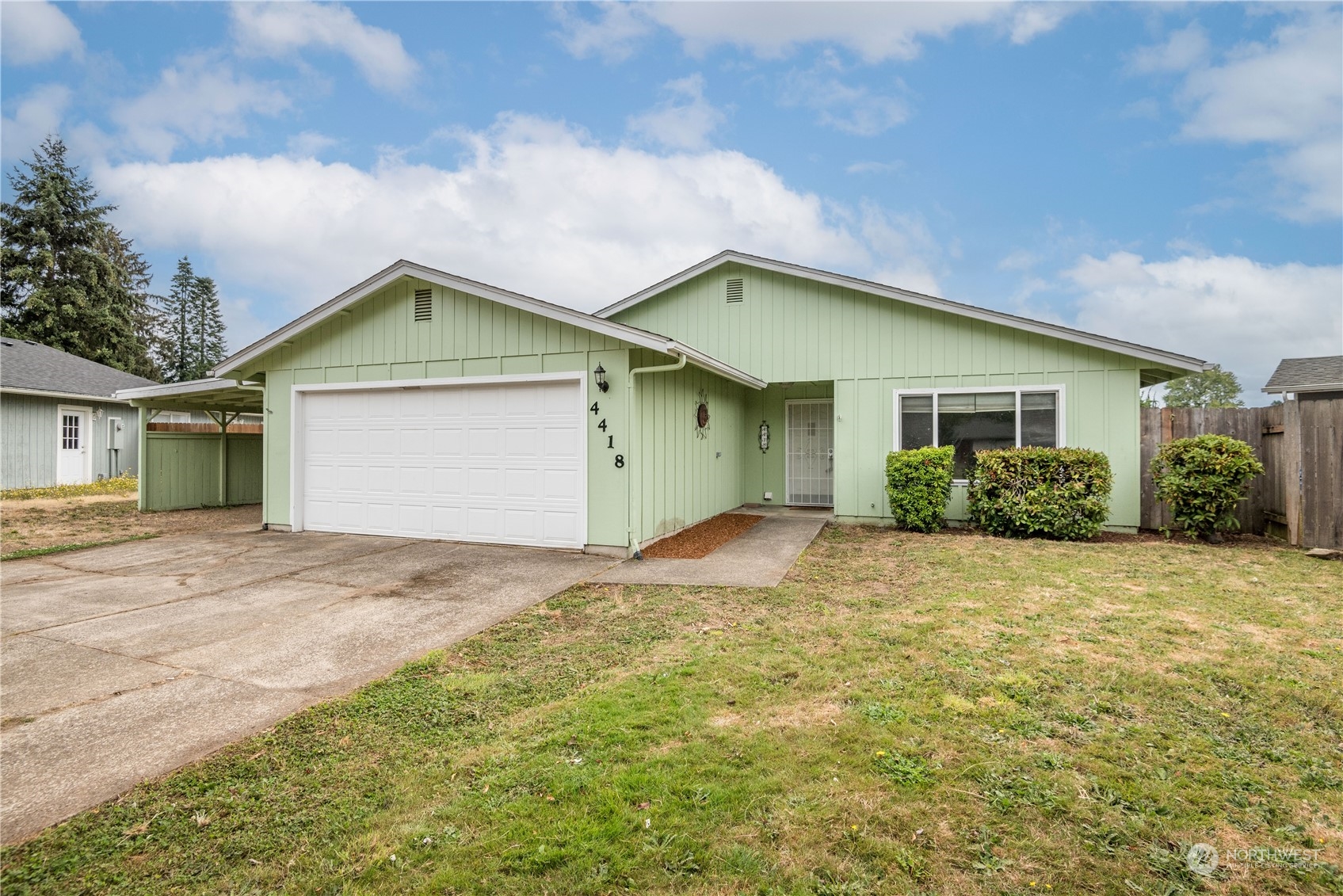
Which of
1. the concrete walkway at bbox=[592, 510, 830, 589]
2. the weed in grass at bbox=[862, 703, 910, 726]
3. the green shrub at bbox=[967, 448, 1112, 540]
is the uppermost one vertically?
the green shrub at bbox=[967, 448, 1112, 540]

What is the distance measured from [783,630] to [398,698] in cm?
265

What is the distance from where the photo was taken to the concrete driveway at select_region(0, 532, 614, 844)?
2.79 m

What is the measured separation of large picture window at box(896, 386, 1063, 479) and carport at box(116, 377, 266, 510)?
12012 millimetres

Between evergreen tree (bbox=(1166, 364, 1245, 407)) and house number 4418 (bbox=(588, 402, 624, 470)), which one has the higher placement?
evergreen tree (bbox=(1166, 364, 1245, 407))

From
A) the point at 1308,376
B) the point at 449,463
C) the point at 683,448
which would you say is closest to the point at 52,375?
the point at 449,463

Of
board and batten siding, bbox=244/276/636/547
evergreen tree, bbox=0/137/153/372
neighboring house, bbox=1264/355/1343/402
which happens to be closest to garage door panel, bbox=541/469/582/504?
board and batten siding, bbox=244/276/636/547

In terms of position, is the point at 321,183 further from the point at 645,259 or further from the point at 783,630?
the point at 783,630

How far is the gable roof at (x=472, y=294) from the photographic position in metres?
6.91

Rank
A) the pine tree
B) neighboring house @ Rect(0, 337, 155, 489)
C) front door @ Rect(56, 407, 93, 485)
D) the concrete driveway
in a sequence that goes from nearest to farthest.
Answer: the concrete driveway, neighboring house @ Rect(0, 337, 155, 489), front door @ Rect(56, 407, 93, 485), the pine tree

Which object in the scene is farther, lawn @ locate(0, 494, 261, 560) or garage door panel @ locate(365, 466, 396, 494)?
garage door panel @ locate(365, 466, 396, 494)

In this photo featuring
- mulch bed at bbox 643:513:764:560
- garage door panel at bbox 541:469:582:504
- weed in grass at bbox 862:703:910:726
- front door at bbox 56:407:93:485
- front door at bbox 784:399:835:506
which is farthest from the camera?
front door at bbox 56:407:93:485

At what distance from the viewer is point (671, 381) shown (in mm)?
8367

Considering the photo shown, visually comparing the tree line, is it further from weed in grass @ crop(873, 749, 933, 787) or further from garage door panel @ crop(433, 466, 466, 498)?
weed in grass @ crop(873, 749, 933, 787)

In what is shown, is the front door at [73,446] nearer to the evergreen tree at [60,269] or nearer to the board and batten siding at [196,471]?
the board and batten siding at [196,471]
